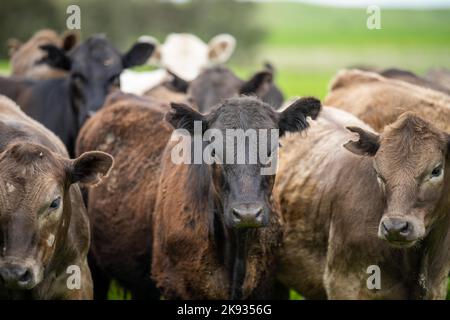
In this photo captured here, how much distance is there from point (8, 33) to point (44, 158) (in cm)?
3808

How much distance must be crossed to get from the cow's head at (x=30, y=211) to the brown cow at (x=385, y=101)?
3251mm

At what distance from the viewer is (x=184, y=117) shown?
6.33 meters

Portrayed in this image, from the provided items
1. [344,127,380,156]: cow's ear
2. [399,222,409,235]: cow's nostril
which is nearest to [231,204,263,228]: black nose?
[399,222,409,235]: cow's nostril

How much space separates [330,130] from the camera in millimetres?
7555

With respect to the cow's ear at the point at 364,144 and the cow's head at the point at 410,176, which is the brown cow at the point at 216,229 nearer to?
the cow's ear at the point at 364,144

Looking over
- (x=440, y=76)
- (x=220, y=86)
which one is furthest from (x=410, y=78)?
(x=440, y=76)

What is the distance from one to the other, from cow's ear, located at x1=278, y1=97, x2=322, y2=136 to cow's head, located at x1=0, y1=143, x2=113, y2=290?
1538 mm

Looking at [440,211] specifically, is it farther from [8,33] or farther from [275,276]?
[8,33]

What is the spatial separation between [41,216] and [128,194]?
6.45 feet

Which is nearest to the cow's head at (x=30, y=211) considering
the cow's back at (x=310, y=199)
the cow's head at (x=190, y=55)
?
the cow's back at (x=310, y=199)

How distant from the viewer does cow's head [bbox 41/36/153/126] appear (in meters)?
9.66

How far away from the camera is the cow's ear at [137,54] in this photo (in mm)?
10586

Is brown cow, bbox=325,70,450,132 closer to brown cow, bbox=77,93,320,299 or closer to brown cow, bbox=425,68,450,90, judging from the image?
brown cow, bbox=77,93,320,299

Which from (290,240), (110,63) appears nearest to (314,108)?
(290,240)
